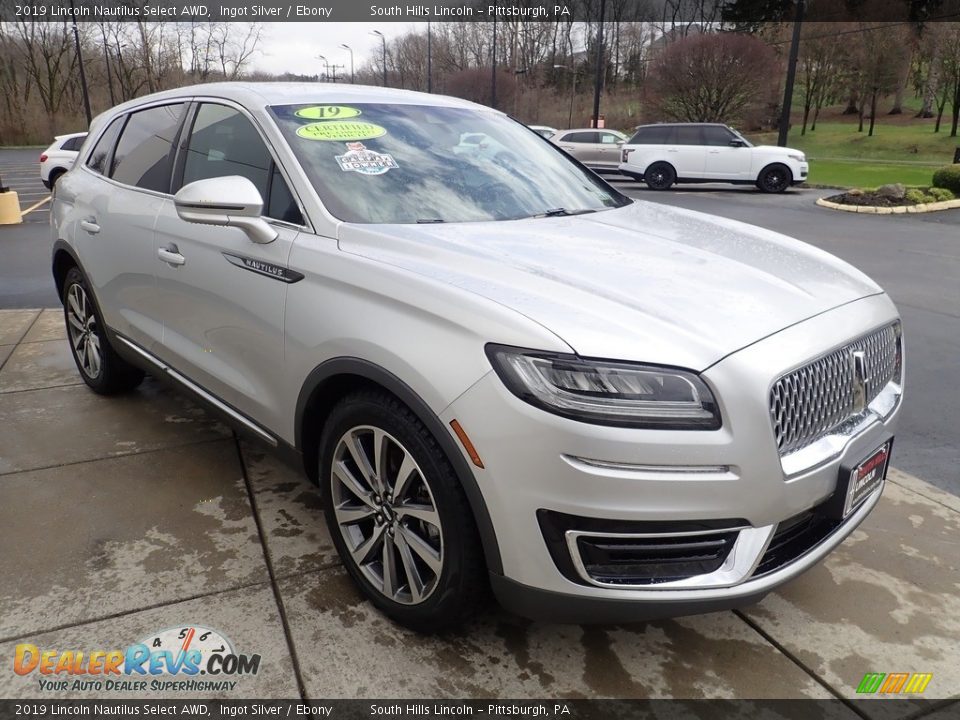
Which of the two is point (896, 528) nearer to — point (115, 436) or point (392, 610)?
point (392, 610)

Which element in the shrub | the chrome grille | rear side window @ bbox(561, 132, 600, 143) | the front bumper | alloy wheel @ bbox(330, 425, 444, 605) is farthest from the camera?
rear side window @ bbox(561, 132, 600, 143)

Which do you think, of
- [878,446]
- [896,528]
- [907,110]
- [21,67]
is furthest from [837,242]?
[21,67]

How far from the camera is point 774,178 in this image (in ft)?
64.1

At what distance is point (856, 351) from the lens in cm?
230

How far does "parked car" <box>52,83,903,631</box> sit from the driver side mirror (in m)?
0.01

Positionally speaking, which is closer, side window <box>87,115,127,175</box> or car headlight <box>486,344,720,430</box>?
car headlight <box>486,344,720,430</box>

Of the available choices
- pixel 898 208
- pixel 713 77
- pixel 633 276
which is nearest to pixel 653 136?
pixel 898 208

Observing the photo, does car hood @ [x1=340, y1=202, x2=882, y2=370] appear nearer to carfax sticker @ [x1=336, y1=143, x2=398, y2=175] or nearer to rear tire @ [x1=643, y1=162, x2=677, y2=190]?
carfax sticker @ [x1=336, y1=143, x2=398, y2=175]

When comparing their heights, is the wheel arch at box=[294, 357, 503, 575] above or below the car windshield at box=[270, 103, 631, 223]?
below

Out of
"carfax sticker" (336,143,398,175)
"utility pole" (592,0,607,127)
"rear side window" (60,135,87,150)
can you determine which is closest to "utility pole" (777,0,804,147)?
"utility pole" (592,0,607,127)

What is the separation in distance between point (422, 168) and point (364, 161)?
24cm

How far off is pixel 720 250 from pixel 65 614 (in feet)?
8.45

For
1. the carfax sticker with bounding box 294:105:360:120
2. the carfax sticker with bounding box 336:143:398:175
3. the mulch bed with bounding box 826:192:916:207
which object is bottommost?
the mulch bed with bounding box 826:192:916:207

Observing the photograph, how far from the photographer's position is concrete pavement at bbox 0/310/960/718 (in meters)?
2.31
